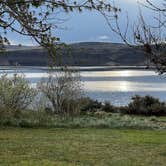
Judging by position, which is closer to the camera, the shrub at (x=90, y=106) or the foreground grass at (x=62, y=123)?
the foreground grass at (x=62, y=123)

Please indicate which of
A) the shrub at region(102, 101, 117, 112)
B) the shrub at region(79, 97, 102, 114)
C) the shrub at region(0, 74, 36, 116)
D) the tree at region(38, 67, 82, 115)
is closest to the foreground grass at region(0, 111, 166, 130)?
the shrub at region(0, 74, 36, 116)

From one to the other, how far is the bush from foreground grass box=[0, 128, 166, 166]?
1558 cm

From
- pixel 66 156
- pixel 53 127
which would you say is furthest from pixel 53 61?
pixel 53 127

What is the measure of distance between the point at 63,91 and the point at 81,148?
1337 cm

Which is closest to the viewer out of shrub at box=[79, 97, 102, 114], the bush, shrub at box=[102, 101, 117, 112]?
shrub at box=[79, 97, 102, 114]

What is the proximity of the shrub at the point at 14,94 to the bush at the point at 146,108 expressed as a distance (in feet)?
38.9

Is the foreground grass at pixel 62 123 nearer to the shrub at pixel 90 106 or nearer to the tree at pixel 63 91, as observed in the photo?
the tree at pixel 63 91

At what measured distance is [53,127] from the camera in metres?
24.1

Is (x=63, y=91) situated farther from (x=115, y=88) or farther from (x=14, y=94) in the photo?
(x=115, y=88)

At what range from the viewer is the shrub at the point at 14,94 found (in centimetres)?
2589

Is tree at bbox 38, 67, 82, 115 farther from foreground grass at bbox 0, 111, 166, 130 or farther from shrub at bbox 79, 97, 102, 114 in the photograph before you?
foreground grass at bbox 0, 111, 166, 130

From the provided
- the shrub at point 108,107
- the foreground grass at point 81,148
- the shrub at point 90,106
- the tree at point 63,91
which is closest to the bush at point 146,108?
the shrub at point 108,107

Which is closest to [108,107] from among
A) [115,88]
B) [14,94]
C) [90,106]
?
[90,106]

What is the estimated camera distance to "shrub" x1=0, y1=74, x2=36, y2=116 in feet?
84.9
